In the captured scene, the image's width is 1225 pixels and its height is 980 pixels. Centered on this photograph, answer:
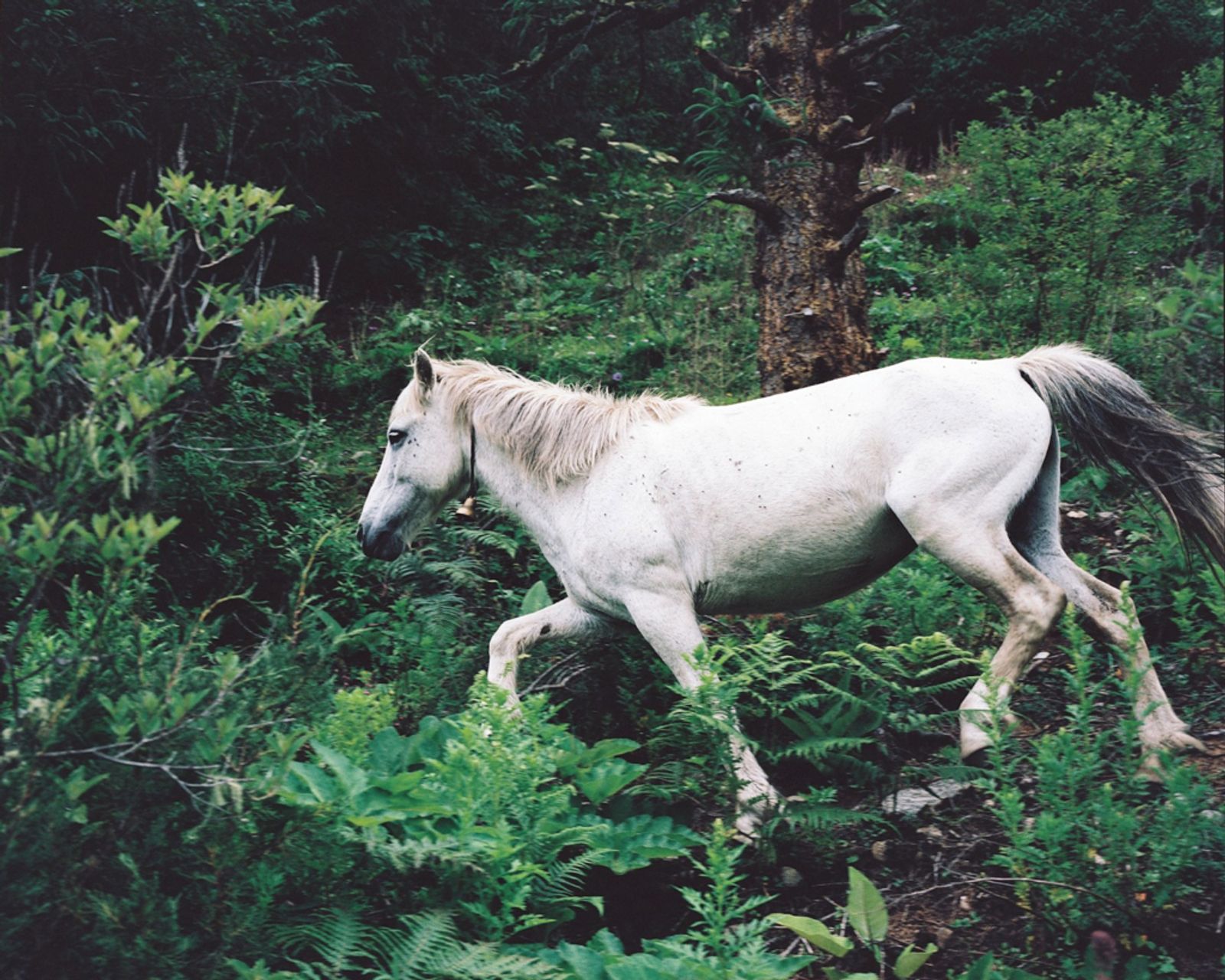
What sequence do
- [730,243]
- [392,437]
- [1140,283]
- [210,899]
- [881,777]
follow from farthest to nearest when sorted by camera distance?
[730,243], [1140,283], [392,437], [881,777], [210,899]

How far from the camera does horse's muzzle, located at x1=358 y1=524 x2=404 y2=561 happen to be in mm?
5191

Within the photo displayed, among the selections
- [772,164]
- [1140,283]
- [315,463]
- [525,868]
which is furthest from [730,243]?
[525,868]

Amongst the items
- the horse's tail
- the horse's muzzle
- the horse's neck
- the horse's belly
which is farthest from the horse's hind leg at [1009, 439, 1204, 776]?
the horse's muzzle

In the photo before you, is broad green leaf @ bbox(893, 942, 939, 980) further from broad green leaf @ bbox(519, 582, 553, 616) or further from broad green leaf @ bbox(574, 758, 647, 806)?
broad green leaf @ bbox(519, 582, 553, 616)

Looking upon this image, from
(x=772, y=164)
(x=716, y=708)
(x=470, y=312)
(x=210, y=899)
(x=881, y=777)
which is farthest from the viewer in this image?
(x=470, y=312)

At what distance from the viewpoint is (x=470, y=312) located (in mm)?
10352

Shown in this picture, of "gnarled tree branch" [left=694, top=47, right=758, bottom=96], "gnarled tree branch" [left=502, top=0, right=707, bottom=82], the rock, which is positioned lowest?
the rock

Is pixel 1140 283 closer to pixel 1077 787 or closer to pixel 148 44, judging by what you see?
pixel 1077 787

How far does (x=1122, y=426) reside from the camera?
4.55 m

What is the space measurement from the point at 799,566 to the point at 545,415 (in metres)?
1.43

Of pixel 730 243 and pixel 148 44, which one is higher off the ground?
pixel 148 44

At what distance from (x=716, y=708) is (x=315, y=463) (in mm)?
4283

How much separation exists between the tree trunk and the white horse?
1621 millimetres

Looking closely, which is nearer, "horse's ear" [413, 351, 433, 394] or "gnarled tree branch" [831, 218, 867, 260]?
"horse's ear" [413, 351, 433, 394]
